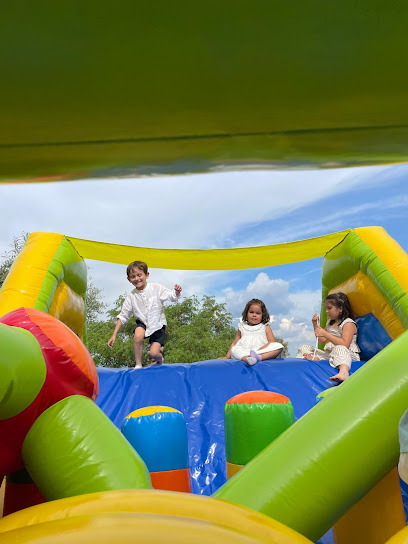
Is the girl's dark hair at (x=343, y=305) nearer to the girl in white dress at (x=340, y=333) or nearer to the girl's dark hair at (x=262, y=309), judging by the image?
the girl in white dress at (x=340, y=333)

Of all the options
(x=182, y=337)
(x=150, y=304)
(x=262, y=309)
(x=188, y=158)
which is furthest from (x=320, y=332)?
(x=182, y=337)

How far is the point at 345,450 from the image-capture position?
121cm

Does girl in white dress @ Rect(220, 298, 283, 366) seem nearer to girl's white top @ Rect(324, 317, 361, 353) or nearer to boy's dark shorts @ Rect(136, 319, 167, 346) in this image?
girl's white top @ Rect(324, 317, 361, 353)

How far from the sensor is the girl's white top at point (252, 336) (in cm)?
367

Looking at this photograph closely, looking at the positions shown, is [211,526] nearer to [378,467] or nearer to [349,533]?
[378,467]

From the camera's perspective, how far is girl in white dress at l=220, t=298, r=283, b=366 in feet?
11.6

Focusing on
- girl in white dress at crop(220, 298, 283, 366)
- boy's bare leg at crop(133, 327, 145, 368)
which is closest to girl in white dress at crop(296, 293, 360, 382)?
girl in white dress at crop(220, 298, 283, 366)

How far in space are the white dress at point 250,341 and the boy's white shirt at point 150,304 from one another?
2.07ft

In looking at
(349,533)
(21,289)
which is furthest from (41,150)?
(21,289)

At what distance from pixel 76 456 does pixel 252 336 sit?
270cm

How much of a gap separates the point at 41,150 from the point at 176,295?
3.56 m

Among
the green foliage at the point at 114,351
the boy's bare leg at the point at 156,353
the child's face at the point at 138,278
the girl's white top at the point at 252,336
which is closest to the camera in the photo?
the girl's white top at the point at 252,336

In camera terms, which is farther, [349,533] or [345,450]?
[349,533]

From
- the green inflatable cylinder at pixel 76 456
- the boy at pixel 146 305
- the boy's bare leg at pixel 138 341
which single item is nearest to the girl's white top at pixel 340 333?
the boy at pixel 146 305
